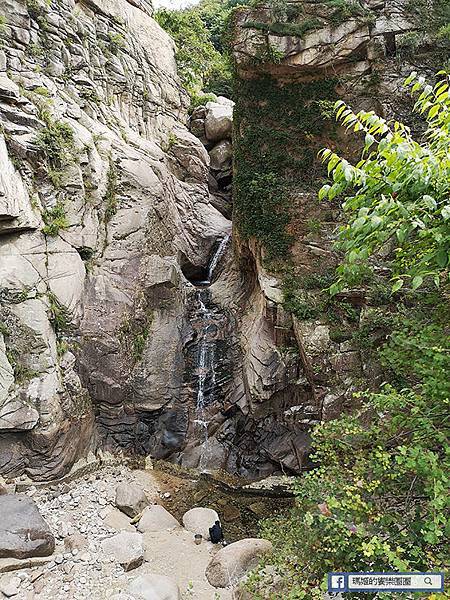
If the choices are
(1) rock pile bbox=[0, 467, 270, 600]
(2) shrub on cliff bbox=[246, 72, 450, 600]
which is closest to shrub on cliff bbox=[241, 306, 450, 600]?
(2) shrub on cliff bbox=[246, 72, 450, 600]

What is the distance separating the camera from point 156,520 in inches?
319

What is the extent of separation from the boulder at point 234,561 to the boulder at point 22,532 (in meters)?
2.70

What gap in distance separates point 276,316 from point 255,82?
6.83 meters

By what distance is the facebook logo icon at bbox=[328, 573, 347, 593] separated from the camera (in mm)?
3660

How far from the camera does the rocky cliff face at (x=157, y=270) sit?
369 inches

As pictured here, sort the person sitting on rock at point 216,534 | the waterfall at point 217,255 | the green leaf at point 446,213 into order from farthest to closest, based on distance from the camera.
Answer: the waterfall at point 217,255
the person sitting on rock at point 216,534
the green leaf at point 446,213

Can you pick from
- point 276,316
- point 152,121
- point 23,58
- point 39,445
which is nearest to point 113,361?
point 39,445

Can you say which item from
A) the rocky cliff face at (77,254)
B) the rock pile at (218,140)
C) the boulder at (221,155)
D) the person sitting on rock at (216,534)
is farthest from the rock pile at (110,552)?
the boulder at (221,155)

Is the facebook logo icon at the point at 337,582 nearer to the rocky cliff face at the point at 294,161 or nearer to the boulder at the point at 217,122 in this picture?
the rocky cliff face at the point at 294,161

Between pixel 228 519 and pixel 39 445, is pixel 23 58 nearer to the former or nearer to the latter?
pixel 39 445

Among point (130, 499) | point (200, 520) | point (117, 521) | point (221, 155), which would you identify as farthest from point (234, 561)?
point (221, 155)

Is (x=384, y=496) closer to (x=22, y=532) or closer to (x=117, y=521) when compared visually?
(x=22, y=532)

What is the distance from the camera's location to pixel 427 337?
459cm

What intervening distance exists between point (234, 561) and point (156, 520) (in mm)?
2047
